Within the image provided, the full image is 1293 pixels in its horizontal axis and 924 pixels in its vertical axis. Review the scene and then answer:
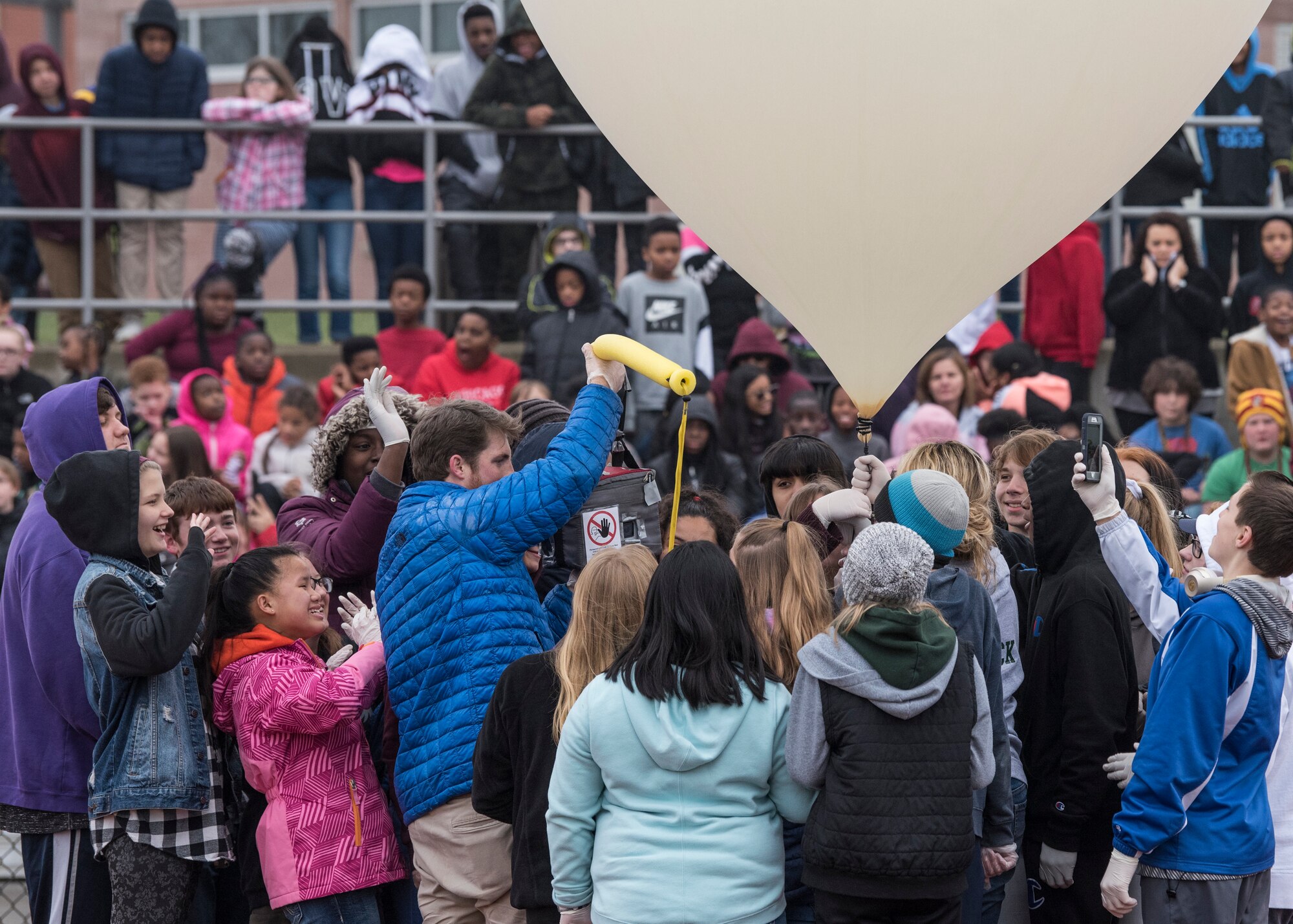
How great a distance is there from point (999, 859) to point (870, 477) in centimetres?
96

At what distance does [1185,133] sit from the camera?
350 inches

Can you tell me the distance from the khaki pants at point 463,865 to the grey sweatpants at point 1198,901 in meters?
1.42

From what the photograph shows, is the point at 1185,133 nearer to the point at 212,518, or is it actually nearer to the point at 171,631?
the point at 212,518

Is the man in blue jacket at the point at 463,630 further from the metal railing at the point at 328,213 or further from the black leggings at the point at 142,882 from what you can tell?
the metal railing at the point at 328,213

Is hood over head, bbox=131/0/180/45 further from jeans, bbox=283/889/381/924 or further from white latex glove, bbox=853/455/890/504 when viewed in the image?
jeans, bbox=283/889/381/924


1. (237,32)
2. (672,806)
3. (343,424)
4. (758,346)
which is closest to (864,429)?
(672,806)

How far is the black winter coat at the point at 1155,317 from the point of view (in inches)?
306

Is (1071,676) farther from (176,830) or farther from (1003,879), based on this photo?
(176,830)

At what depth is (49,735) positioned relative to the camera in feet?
11.8

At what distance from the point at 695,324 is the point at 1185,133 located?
11.2 ft

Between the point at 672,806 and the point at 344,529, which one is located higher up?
the point at 344,529

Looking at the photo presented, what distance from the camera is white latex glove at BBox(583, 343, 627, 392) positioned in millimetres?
3418

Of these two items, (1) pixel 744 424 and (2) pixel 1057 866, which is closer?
(2) pixel 1057 866

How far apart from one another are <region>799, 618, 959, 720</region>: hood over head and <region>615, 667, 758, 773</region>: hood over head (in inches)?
8.1
